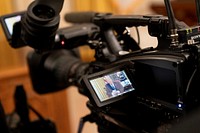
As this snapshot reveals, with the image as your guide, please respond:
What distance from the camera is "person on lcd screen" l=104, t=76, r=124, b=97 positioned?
2.85ft

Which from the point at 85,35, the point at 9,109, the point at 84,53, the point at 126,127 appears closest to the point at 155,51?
the point at 126,127

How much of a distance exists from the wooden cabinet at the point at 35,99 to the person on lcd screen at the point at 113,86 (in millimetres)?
1268

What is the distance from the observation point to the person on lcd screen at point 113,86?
87 centimetres

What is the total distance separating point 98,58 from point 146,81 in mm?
258

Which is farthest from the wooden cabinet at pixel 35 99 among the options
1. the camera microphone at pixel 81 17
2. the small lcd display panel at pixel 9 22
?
the small lcd display panel at pixel 9 22

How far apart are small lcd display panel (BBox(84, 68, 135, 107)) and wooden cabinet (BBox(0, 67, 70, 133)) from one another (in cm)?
126

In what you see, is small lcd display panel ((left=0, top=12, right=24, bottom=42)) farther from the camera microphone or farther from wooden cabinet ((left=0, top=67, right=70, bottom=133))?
wooden cabinet ((left=0, top=67, right=70, bottom=133))

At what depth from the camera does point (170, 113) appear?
0.80m

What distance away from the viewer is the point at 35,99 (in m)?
2.15

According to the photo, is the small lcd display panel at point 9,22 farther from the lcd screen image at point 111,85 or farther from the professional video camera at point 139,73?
the lcd screen image at point 111,85

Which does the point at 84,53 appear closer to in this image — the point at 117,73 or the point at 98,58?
the point at 98,58

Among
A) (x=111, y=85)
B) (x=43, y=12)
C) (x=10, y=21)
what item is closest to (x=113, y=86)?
(x=111, y=85)

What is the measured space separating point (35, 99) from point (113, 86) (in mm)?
1355

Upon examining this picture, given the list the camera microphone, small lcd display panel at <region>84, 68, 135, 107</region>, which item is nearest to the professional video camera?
small lcd display panel at <region>84, 68, 135, 107</region>
